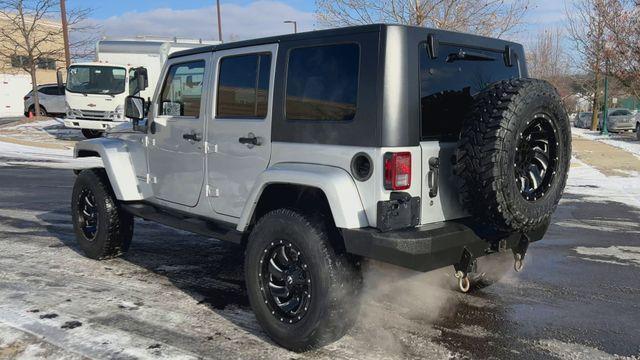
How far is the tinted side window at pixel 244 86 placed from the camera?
3867 mm

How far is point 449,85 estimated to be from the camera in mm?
3537

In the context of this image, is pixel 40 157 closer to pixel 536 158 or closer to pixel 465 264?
pixel 465 264

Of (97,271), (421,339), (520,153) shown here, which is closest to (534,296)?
(421,339)

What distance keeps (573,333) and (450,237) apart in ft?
4.57

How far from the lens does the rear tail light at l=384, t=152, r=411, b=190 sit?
3105 mm

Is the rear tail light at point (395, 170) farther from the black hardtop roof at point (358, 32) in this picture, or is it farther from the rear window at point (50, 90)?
the rear window at point (50, 90)

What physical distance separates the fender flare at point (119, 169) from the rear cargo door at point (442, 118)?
293 cm

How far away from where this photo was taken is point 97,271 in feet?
17.0

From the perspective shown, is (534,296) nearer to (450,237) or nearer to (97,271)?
(450,237)

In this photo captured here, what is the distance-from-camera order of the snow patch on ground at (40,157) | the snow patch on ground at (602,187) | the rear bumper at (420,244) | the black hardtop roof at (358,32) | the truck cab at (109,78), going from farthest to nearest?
the truck cab at (109,78) < the snow patch on ground at (40,157) < the snow patch on ground at (602,187) < the black hardtop roof at (358,32) < the rear bumper at (420,244)

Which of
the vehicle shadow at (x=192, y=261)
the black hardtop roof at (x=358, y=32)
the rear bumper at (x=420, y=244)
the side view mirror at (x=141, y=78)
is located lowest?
the vehicle shadow at (x=192, y=261)

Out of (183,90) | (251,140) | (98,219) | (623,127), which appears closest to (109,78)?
(98,219)

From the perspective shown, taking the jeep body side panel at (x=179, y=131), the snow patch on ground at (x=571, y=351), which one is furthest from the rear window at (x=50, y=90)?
the snow patch on ground at (x=571, y=351)

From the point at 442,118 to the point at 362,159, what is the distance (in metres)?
0.63
